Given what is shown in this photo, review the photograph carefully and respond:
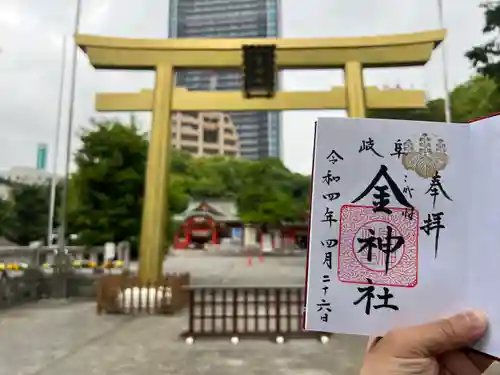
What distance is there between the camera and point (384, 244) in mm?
869

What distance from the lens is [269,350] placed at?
209 inches

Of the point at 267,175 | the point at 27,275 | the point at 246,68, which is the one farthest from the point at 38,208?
the point at 246,68

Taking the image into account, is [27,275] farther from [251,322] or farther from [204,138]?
[204,138]

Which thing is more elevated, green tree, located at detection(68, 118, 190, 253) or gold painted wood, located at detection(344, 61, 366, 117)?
gold painted wood, located at detection(344, 61, 366, 117)

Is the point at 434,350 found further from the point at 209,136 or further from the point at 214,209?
the point at 209,136

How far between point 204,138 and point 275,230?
751 inches

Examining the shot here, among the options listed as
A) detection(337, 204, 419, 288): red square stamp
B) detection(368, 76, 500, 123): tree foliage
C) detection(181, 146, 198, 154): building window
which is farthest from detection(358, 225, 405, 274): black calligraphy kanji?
detection(181, 146, 198, 154): building window

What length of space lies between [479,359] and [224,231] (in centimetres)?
3717

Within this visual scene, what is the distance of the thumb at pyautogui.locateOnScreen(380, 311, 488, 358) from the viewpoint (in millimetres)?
793

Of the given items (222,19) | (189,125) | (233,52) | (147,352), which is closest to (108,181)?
(233,52)

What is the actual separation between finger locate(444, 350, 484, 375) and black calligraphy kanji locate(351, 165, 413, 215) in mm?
305

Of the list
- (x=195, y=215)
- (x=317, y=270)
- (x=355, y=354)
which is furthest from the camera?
(x=195, y=215)

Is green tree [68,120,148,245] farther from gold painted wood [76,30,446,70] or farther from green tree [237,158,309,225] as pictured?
green tree [237,158,309,225]

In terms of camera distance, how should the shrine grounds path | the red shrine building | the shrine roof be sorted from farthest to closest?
the shrine roof < the red shrine building < the shrine grounds path
